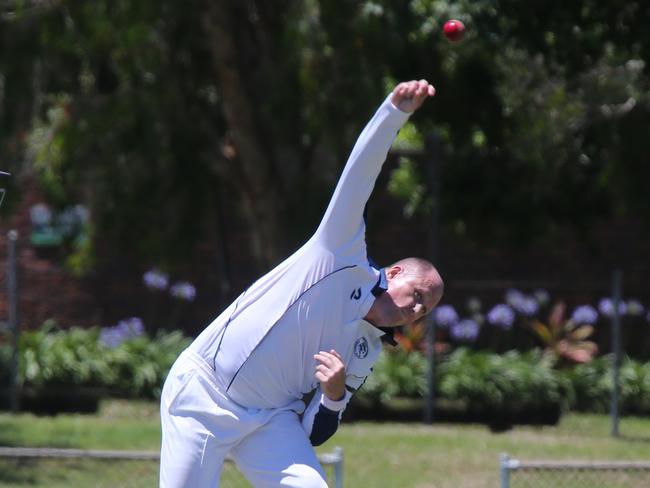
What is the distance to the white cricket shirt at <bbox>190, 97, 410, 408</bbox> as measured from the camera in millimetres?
4453

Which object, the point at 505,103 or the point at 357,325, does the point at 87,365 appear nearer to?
the point at 505,103

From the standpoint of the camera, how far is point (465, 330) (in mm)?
13664

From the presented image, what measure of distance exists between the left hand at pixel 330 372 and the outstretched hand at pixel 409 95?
90 centimetres

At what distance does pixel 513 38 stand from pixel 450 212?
4.60 m

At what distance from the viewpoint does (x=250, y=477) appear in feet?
15.1

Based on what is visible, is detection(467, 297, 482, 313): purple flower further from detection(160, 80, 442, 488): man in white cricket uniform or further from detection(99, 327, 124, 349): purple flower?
detection(160, 80, 442, 488): man in white cricket uniform

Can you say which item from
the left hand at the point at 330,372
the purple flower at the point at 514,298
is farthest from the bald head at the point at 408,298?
the purple flower at the point at 514,298

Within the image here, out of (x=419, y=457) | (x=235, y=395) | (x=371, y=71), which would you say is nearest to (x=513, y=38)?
(x=371, y=71)

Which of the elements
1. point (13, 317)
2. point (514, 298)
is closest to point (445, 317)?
point (514, 298)

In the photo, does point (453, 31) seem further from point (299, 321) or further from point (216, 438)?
point (216, 438)

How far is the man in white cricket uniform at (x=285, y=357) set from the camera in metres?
4.46

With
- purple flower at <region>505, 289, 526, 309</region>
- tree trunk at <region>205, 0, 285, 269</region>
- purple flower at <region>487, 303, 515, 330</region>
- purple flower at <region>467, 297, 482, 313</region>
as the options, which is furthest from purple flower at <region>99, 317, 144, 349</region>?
purple flower at <region>505, 289, 526, 309</region>

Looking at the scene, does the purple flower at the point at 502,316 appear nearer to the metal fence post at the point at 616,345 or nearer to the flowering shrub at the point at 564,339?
the flowering shrub at the point at 564,339

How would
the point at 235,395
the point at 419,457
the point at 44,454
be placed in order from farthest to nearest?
the point at 419,457, the point at 44,454, the point at 235,395
